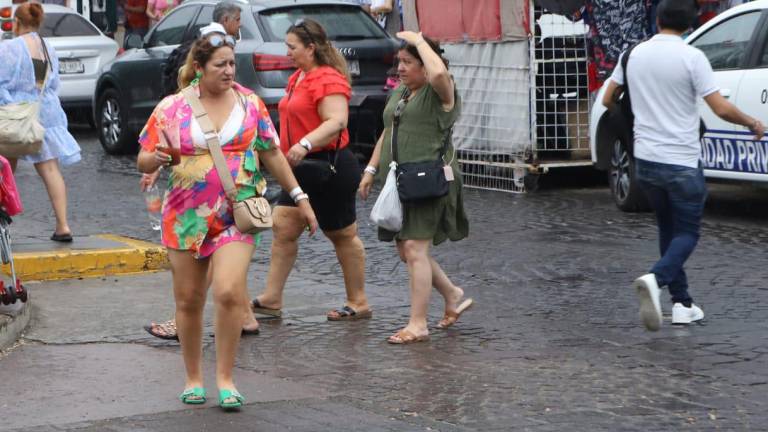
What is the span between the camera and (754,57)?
461 inches

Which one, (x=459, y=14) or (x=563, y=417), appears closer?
(x=563, y=417)

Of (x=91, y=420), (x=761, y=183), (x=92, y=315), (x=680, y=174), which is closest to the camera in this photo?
(x=91, y=420)

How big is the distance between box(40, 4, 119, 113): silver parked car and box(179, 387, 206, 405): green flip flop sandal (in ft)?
46.0

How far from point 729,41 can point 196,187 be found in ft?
21.9

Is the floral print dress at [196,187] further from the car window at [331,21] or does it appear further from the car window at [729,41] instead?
the car window at [331,21]

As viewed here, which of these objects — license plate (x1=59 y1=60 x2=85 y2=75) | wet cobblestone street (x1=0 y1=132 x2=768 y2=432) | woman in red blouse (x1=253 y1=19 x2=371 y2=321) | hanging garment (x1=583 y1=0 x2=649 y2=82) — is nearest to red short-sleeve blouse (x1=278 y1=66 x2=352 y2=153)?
woman in red blouse (x1=253 y1=19 x2=371 y2=321)

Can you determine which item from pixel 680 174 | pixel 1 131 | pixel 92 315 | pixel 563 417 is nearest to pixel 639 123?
pixel 680 174

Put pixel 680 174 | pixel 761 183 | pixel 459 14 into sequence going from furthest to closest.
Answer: pixel 459 14, pixel 761 183, pixel 680 174

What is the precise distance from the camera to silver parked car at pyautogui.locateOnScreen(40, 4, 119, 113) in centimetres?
2019

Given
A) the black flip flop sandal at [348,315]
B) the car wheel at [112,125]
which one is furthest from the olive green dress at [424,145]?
the car wheel at [112,125]

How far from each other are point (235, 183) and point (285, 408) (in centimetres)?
95

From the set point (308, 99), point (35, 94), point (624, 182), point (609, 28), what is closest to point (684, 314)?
point (308, 99)

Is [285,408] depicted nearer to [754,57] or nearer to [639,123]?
[639,123]

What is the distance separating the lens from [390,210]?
26.0 feet
